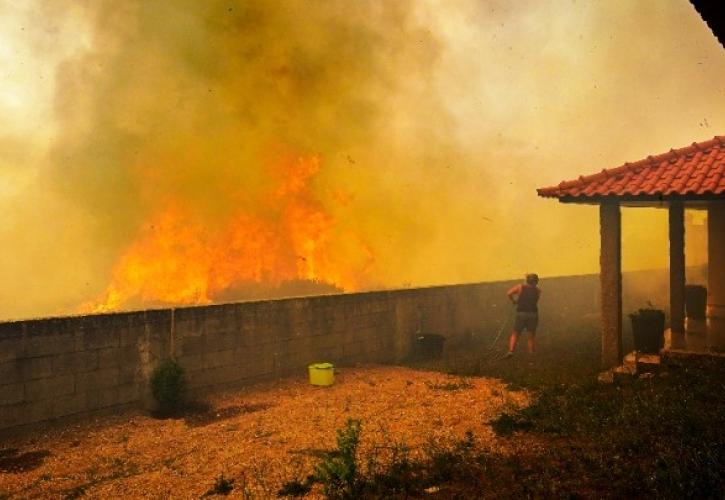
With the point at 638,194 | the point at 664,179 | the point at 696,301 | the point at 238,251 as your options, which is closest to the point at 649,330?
the point at 638,194

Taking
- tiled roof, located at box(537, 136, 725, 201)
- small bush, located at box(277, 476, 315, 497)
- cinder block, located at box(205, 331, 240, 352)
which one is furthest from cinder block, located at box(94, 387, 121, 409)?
tiled roof, located at box(537, 136, 725, 201)

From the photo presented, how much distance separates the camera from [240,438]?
7043 mm

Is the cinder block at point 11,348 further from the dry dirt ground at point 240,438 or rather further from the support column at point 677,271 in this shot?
the support column at point 677,271

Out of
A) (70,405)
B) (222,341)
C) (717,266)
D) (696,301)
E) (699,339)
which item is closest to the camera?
(70,405)

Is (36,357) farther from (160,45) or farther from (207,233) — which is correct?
A: (160,45)

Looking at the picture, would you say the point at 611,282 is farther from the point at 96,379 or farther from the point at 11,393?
the point at 11,393

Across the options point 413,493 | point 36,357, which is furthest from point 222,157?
point 413,493

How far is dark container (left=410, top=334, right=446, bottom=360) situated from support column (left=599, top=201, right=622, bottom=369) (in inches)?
164

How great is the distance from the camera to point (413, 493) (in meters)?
4.75

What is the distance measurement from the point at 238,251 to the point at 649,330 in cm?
1635

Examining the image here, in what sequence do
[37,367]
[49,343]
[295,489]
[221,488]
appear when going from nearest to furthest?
[295,489] → [221,488] → [37,367] → [49,343]

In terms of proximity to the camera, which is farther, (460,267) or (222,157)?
(460,267)

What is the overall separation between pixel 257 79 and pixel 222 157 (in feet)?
14.4

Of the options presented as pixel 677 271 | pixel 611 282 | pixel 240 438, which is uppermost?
pixel 677 271
